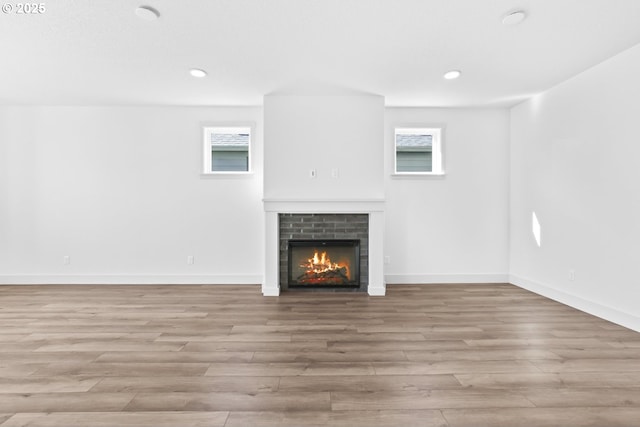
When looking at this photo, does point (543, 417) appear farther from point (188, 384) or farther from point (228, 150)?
point (228, 150)

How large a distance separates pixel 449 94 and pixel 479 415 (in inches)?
150

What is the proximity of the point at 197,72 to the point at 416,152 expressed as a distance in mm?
3248

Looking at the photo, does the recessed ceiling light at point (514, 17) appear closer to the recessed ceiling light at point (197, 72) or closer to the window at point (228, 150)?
the recessed ceiling light at point (197, 72)

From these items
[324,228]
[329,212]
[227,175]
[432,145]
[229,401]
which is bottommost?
[229,401]

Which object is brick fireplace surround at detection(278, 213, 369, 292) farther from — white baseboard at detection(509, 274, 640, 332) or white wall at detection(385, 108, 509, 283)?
white baseboard at detection(509, 274, 640, 332)

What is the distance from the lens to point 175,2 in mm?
2445

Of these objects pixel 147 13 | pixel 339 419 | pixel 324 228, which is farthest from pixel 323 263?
pixel 147 13

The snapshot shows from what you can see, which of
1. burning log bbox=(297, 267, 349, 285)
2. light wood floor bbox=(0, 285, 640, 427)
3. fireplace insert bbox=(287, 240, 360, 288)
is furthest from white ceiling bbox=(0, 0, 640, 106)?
light wood floor bbox=(0, 285, 640, 427)

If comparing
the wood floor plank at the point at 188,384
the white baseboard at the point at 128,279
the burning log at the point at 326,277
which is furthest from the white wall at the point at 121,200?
the wood floor plank at the point at 188,384

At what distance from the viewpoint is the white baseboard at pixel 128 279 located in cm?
492

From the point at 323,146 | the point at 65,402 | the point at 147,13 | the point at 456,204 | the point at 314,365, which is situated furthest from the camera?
the point at 456,204

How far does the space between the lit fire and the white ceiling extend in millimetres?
2151

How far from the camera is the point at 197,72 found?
3.71 metres

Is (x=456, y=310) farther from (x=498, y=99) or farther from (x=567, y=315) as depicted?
(x=498, y=99)
